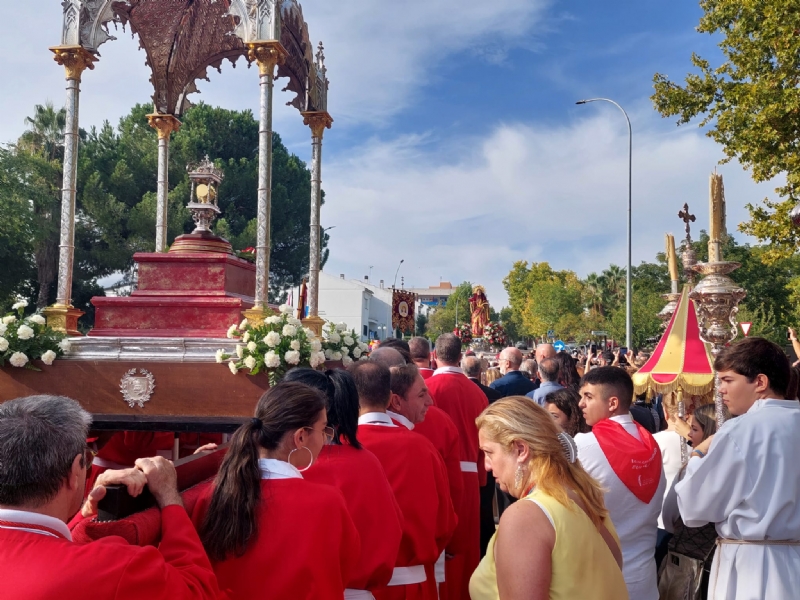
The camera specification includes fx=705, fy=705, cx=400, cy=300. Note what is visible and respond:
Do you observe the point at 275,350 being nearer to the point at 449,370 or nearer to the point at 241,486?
the point at 449,370

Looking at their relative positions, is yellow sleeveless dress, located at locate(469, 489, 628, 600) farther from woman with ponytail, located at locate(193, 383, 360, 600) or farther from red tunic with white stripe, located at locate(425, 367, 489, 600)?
red tunic with white stripe, located at locate(425, 367, 489, 600)

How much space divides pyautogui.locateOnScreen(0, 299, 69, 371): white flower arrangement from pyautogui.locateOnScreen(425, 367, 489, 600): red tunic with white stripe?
388cm

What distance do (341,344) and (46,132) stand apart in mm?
28597

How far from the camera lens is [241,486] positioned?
2.22 meters

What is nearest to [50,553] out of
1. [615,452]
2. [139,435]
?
[615,452]

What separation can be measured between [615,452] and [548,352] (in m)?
3.98

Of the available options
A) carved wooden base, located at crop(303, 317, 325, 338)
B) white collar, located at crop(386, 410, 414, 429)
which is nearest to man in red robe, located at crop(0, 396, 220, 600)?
white collar, located at crop(386, 410, 414, 429)

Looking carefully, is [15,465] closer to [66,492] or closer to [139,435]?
[66,492]

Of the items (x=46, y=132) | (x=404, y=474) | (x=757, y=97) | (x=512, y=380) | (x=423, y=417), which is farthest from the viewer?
(x=46, y=132)

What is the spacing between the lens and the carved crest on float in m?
7.07

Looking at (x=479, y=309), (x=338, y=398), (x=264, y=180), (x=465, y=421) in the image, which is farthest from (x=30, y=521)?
(x=479, y=309)

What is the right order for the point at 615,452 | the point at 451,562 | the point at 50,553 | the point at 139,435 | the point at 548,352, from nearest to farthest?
the point at 50,553
the point at 615,452
the point at 451,562
the point at 139,435
the point at 548,352

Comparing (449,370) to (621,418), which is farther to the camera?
(449,370)

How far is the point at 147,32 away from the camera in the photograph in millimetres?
10062
